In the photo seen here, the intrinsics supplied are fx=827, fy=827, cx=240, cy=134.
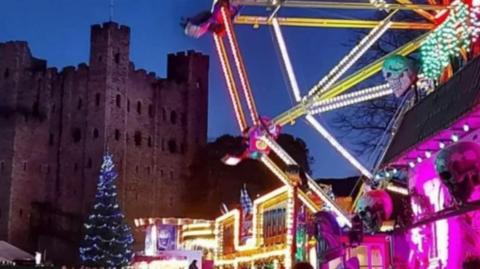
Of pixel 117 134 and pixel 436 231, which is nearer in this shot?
pixel 436 231

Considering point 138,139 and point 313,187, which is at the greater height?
point 138,139

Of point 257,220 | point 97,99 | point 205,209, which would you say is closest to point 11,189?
point 97,99

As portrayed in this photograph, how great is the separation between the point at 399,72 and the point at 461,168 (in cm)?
419

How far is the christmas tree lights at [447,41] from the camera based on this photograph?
9859mm

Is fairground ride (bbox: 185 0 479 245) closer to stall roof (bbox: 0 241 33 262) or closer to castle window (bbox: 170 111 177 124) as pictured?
stall roof (bbox: 0 241 33 262)

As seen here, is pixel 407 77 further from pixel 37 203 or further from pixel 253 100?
pixel 37 203

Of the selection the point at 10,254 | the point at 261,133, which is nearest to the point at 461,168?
the point at 261,133

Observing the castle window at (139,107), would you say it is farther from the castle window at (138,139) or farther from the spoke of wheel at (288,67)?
the spoke of wheel at (288,67)

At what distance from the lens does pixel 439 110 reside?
977cm

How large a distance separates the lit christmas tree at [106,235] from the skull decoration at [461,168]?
4500 centimetres

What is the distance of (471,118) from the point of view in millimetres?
8758

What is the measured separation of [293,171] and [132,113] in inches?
1897

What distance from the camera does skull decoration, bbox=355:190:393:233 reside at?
12047 millimetres

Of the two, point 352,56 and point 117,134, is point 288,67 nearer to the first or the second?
point 352,56
